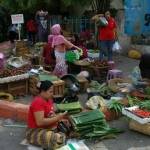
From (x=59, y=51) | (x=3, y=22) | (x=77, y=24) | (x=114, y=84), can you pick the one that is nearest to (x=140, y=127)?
(x=114, y=84)

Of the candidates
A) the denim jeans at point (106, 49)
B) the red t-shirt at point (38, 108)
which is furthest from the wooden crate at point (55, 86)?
the denim jeans at point (106, 49)

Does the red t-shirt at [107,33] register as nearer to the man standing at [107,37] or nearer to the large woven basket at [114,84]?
the man standing at [107,37]

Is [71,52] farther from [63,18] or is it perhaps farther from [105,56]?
[63,18]

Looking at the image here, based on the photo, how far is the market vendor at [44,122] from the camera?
6609 mm

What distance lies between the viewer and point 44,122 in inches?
260

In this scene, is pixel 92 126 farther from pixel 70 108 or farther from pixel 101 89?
pixel 101 89

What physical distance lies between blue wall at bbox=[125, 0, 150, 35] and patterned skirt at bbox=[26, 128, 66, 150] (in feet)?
31.5

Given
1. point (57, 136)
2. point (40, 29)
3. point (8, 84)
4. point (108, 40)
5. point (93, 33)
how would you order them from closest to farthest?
1. point (57, 136)
2. point (8, 84)
3. point (108, 40)
4. point (93, 33)
5. point (40, 29)

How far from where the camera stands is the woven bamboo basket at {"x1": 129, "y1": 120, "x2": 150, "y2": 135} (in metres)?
7.39

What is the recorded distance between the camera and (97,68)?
11.6 metres

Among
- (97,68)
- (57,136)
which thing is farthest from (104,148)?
(97,68)

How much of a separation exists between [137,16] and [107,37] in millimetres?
2568

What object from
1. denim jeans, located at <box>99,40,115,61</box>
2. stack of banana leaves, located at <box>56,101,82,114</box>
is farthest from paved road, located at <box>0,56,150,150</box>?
denim jeans, located at <box>99,40,115,61</box>

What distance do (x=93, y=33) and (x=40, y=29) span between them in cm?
285
